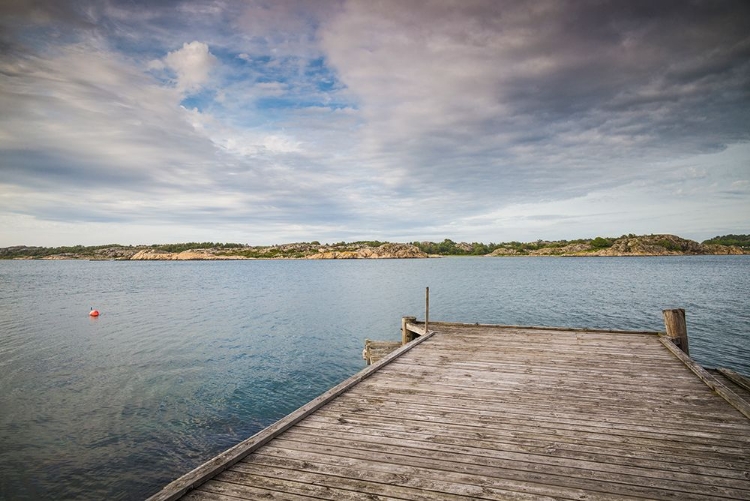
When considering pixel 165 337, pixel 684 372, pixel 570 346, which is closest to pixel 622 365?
pixel 684 372

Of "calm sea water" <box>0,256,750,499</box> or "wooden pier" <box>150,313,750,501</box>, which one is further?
"calm sea water" <box>0,256,750,499</box>

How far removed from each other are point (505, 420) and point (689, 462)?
7.06 ft

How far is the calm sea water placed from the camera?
980cm

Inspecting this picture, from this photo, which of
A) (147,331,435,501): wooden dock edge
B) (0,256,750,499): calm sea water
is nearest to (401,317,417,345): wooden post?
(0,256,750,499): calm sea water

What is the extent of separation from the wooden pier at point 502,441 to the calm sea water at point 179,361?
5997 mm

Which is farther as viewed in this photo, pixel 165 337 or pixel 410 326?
pixel 165 337

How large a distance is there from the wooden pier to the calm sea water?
19.7 feet

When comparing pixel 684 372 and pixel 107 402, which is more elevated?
pixel 684 372

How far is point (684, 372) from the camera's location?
8039 mm

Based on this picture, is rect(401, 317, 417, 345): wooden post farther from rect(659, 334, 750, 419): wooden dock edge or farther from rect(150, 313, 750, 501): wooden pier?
rect(659, 334, 750, 419): wooden dock edge

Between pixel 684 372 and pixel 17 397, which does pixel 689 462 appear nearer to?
pixel 684 372

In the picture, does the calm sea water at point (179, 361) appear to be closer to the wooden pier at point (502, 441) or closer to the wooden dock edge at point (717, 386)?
the wooden pier at point (502, 441)

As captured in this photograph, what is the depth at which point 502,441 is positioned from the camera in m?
5.03

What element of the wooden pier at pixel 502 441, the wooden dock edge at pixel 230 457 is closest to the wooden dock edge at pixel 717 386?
the wooden pier at pixel 502 441
